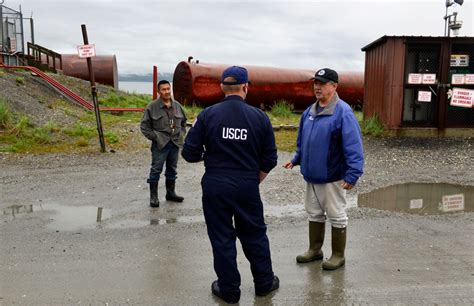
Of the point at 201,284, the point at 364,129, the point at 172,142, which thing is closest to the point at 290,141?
the point at 364,129

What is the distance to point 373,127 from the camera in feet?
39.4

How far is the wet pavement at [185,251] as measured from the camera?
3887mm

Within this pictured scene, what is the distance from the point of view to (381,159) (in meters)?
9.72

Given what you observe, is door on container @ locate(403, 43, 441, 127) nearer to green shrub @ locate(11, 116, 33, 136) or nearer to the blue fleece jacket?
the blue fleece jacket

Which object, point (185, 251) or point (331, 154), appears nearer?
point (331, 154)

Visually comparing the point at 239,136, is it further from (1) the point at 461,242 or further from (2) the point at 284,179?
(2) the point at 284,179

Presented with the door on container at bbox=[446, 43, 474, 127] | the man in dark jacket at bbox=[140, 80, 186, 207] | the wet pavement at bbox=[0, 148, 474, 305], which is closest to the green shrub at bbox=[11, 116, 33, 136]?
the wet pavement at bbox=[0, 148, 474, 305]

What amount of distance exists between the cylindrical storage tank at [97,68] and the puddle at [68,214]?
16477 mm

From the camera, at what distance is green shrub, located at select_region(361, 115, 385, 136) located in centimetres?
1188

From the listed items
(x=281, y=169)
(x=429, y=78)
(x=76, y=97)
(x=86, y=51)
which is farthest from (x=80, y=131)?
(x=429, y=78)

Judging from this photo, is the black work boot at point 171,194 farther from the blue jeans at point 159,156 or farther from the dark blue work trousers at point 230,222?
the dark blue work trousers at point 230,222

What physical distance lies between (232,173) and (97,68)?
20677 millimetres

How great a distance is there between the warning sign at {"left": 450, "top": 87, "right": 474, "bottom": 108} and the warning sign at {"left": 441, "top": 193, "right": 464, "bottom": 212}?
5.10 meters

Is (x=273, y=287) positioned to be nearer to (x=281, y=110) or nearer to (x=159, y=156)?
(x=159, y=156)
